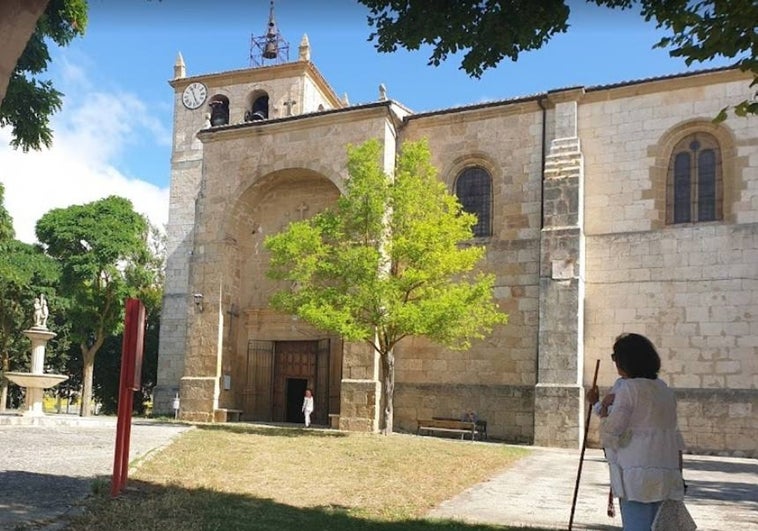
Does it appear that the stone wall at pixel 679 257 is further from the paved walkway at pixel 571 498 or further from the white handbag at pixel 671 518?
the white handbag at pixel 671 518

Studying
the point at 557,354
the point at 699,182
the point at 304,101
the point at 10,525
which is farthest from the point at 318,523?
the point at 304,101

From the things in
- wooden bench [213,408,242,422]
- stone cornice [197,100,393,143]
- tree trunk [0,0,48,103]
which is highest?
stone cornice [197,100,393,143]

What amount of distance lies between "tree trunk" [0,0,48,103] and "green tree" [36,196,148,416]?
3012 cm

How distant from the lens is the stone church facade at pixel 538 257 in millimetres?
18125

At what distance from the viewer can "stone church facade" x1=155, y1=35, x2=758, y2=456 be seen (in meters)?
18.1

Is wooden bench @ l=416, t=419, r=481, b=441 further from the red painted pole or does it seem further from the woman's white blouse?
the woman's white blouse

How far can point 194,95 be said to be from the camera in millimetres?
35156

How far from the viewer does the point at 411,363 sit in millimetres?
21219

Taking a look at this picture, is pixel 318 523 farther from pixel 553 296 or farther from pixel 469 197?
pixel 469 197

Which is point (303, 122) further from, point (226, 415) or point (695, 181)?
point (695, 181)

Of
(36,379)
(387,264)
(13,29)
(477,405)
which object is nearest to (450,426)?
Answer: (477,405)

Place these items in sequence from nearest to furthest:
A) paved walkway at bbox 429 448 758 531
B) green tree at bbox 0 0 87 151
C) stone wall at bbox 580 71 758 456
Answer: paved walkway at bbox 429 448 758 531, green tree at bbox 0 0 87 151, stone wall at bbox 580 71 758 456

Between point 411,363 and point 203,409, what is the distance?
6355 mm

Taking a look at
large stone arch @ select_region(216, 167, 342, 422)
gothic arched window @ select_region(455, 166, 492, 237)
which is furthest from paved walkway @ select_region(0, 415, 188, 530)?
gothic arched window @ select_region(455, 166, 492, 237)
